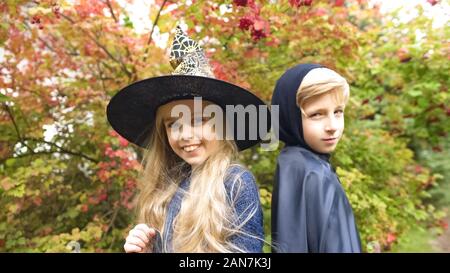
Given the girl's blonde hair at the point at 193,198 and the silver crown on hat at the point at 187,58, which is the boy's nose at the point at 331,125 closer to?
the girl's blonde hair at the point at 193,198

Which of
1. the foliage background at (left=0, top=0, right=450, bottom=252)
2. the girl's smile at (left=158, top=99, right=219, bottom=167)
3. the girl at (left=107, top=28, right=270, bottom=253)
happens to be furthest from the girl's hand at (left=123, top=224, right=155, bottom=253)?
the foliage background at (left=0, top=0, right=450, bottom=252)

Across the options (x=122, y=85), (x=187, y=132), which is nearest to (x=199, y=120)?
(x=187, y=132)

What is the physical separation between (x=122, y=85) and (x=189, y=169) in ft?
5.83

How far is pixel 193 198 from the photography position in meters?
1.69

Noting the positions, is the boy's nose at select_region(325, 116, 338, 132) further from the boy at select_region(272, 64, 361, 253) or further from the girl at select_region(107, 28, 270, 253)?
the girl at select_region(107, 28, 270, 253)

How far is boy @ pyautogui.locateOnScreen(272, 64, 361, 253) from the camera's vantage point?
1547mm

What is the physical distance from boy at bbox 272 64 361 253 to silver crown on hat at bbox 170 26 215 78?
12.7 inches

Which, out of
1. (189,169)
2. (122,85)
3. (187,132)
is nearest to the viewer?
(187,132)

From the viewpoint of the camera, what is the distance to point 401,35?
13.5 feet

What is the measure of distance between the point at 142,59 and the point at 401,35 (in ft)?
8.05

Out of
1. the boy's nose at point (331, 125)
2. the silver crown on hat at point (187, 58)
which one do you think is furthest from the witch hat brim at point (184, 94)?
the boy's nose at point (331, 125)

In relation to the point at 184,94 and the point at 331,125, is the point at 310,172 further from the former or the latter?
the point at 184,94

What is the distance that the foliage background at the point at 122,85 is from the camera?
3.13 m
